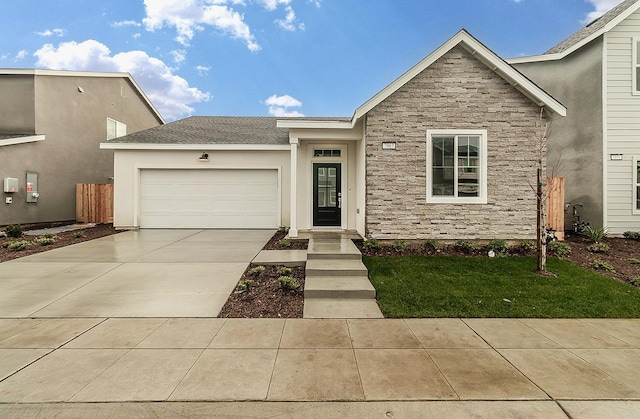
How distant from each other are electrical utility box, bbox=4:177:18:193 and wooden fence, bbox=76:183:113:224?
2.05 meters

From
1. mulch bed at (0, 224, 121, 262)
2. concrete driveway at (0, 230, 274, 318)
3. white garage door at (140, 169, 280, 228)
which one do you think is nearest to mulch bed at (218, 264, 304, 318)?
concrete driveway at (0, 230, 274, 318)

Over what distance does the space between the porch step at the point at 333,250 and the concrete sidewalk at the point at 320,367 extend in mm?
2373

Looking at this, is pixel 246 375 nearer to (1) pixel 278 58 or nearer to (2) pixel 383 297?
(2) pixel 383 297

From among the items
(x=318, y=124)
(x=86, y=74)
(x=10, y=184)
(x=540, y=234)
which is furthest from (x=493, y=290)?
(x=86, y=74)

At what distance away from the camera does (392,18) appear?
14273mm

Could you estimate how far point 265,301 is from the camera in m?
4.79

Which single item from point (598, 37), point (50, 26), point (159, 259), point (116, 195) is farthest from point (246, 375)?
point (50, 26)

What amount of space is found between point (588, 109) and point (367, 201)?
8643 millimetres

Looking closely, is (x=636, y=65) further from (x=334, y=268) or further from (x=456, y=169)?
(x=334, y=268)

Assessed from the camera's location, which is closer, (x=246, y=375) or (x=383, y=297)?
(x=246, y=375)

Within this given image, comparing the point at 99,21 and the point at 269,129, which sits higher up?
the point at 99,21

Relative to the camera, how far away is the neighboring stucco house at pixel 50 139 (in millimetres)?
11734

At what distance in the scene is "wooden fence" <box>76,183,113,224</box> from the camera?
13.3 m

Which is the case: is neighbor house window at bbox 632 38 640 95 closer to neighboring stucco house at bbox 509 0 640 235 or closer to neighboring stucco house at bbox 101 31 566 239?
neighboring stucco house at bbox 509 0 640 235
